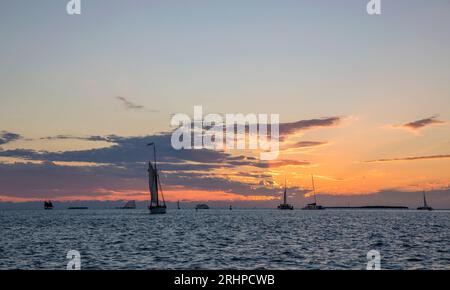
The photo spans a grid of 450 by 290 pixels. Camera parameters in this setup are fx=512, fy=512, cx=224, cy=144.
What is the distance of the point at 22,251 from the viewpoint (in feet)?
194
